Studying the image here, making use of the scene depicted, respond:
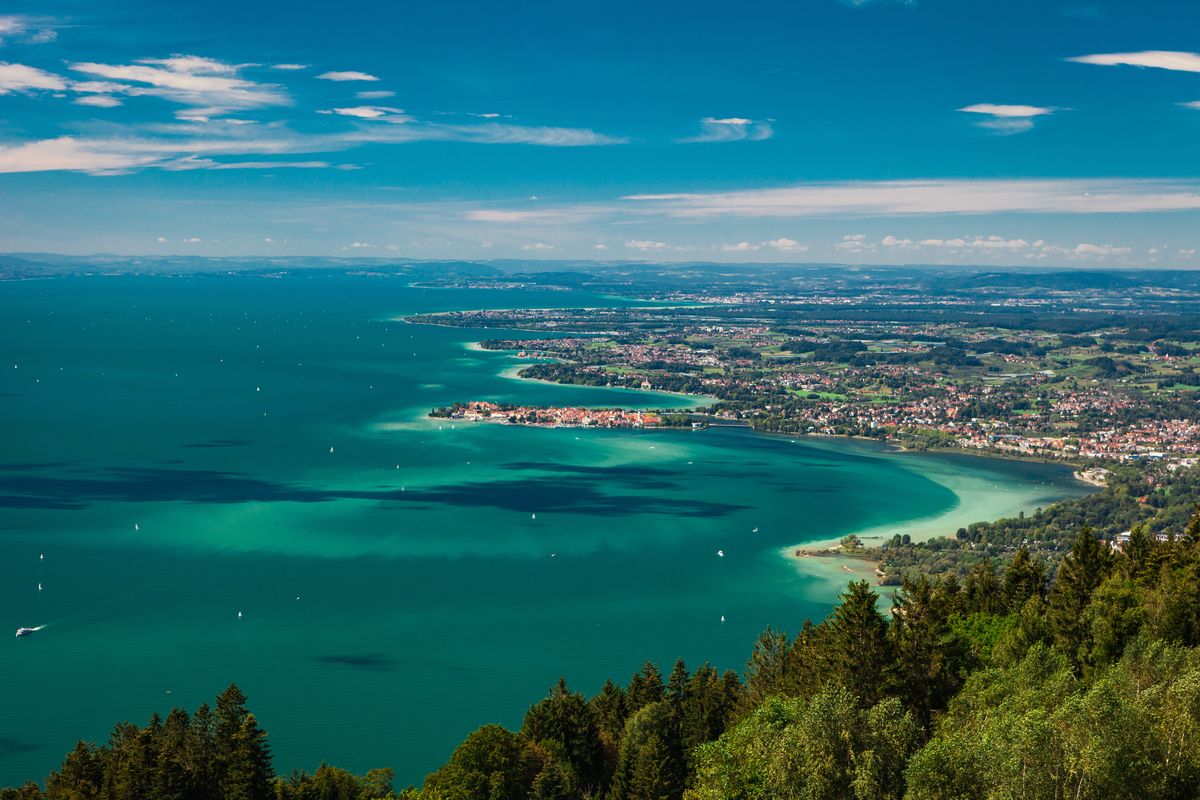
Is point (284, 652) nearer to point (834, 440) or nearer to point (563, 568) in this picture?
point (563, 568)

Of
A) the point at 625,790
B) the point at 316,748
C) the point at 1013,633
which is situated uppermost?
the point at 1013,633

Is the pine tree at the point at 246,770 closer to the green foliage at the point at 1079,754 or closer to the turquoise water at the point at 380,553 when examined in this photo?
the turquoise water at the point at 380,553

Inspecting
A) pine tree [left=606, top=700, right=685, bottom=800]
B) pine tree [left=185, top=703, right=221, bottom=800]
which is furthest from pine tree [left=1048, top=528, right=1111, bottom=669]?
pine tree [left=185, top=703, right=221, bottom=800]

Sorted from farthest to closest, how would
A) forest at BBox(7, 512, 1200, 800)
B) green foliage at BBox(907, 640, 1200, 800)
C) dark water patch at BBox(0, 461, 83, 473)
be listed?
dark water patch at BBox(0, 461, 83, 473)
forest at BBox(7, 512, 1200, 800)
green foliage at BBox(907, 640, 1200, 800)

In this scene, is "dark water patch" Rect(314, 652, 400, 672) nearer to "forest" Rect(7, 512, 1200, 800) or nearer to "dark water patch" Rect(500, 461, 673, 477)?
"forest" Rect(7, 512, 1200, 800)

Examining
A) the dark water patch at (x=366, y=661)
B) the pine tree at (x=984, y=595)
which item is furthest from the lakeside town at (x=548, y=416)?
the pine tree at (x=984, y=595)

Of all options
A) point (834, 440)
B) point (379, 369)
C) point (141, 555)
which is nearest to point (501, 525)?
point (141, 555)

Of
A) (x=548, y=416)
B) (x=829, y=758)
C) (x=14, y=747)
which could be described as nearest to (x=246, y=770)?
(x=14, y=747)
